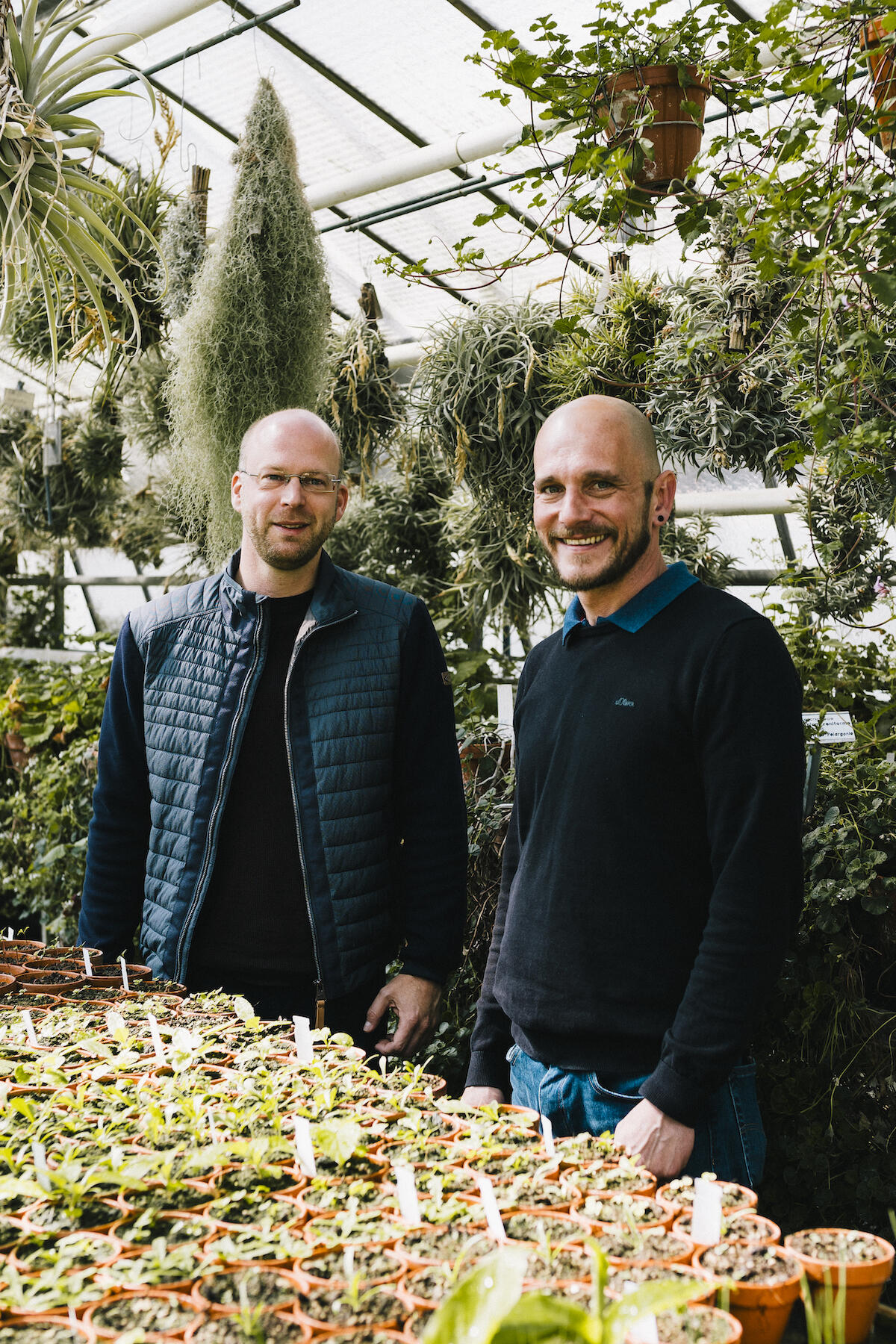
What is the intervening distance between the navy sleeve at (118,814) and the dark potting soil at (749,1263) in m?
1.72

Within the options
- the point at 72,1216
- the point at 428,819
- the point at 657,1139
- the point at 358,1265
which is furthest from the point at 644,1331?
the point at 428,819

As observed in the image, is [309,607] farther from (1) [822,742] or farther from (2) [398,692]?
(1) [822,742]

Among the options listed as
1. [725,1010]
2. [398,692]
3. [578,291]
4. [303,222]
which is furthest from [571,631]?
[303,222]

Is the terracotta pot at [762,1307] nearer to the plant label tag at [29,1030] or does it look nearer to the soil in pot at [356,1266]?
the soil in pot at [356,1266]

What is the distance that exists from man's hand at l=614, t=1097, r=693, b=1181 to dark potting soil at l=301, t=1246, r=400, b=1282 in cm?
63

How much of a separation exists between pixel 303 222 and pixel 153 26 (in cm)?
138

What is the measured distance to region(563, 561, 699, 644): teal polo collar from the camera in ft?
5.97

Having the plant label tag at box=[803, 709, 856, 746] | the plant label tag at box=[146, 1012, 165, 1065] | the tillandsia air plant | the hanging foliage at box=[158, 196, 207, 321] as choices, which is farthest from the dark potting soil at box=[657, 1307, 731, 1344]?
the hanging foliage at box=[158, 196, 207, 321]

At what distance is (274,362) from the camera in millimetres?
2984

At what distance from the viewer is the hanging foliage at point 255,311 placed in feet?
9.59

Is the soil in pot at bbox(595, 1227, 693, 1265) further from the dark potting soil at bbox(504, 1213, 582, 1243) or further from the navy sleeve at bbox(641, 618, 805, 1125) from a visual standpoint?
the navy sleeve at bbox(641, 618, 805, 1125)

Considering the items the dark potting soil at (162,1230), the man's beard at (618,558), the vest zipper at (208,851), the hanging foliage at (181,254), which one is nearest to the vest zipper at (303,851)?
the vest zipper at (208,851)

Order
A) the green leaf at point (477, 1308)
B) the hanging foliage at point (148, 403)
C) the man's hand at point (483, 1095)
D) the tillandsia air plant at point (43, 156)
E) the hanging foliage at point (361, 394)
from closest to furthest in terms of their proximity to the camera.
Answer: the green leaf at point (477, 1308)
the man's hand at point (483, 1095)
the tillandsia air plant at point (43, 156)
the hanging foliage at point (361, 394)
the hanging foliage at point (148, 403)

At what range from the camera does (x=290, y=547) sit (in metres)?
2.27
